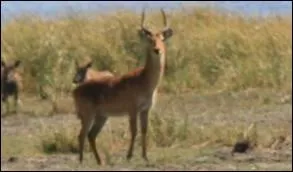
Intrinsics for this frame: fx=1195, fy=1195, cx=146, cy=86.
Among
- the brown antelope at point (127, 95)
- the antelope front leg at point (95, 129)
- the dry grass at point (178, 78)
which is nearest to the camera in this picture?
the brown antelope at point (127, 95)

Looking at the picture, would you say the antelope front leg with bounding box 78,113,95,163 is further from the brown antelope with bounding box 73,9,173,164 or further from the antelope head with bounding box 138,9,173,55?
the antelope head with bounding box 138,9,173,55

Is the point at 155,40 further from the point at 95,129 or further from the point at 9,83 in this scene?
the point at 9,83

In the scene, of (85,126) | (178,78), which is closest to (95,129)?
(85,126)

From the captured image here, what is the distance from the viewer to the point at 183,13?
24.8 meters

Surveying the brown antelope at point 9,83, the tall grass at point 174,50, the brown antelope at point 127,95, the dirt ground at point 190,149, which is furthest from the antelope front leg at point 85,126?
the tall grass at point 174,50

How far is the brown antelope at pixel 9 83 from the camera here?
19609mm

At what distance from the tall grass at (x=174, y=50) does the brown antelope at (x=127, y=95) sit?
575cm

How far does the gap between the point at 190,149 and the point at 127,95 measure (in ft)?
3.22

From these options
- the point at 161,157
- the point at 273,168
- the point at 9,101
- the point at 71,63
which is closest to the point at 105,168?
the point at 161,157

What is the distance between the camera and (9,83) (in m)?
19.8

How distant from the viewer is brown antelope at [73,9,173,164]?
13.9 m

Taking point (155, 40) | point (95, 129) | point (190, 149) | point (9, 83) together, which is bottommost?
point (190, 149)

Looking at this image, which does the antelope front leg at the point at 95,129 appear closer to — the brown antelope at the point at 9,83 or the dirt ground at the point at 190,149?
the dirt ground at the point at 190,149

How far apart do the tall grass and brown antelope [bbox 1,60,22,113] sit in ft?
2.26
